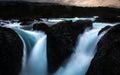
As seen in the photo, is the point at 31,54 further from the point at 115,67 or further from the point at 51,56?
the point at 115,67

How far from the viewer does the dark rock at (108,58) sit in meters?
9.71

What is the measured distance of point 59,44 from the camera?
11.8 m

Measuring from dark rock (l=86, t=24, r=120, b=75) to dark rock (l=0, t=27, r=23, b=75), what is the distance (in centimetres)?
250

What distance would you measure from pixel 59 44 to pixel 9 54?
78.4 inches

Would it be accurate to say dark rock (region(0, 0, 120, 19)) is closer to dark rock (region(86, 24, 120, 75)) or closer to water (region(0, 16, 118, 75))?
water (region(0, 16, 118, 75))

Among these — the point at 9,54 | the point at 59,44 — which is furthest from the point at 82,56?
the point at 9,54

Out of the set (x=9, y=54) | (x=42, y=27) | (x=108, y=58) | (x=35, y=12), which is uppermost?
(x=42, y=27)

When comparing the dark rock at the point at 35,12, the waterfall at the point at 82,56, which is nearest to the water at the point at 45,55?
the waterfall at the point at 82,56

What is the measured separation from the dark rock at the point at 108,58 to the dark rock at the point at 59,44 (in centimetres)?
163

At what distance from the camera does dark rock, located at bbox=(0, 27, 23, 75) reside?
35.2 ft

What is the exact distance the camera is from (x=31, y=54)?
474 inches

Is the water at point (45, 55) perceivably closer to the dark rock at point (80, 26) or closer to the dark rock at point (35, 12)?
the dark rock at point (80, 26)

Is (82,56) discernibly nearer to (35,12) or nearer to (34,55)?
(34,55)

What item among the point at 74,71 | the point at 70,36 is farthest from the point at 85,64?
the point at 70,36
